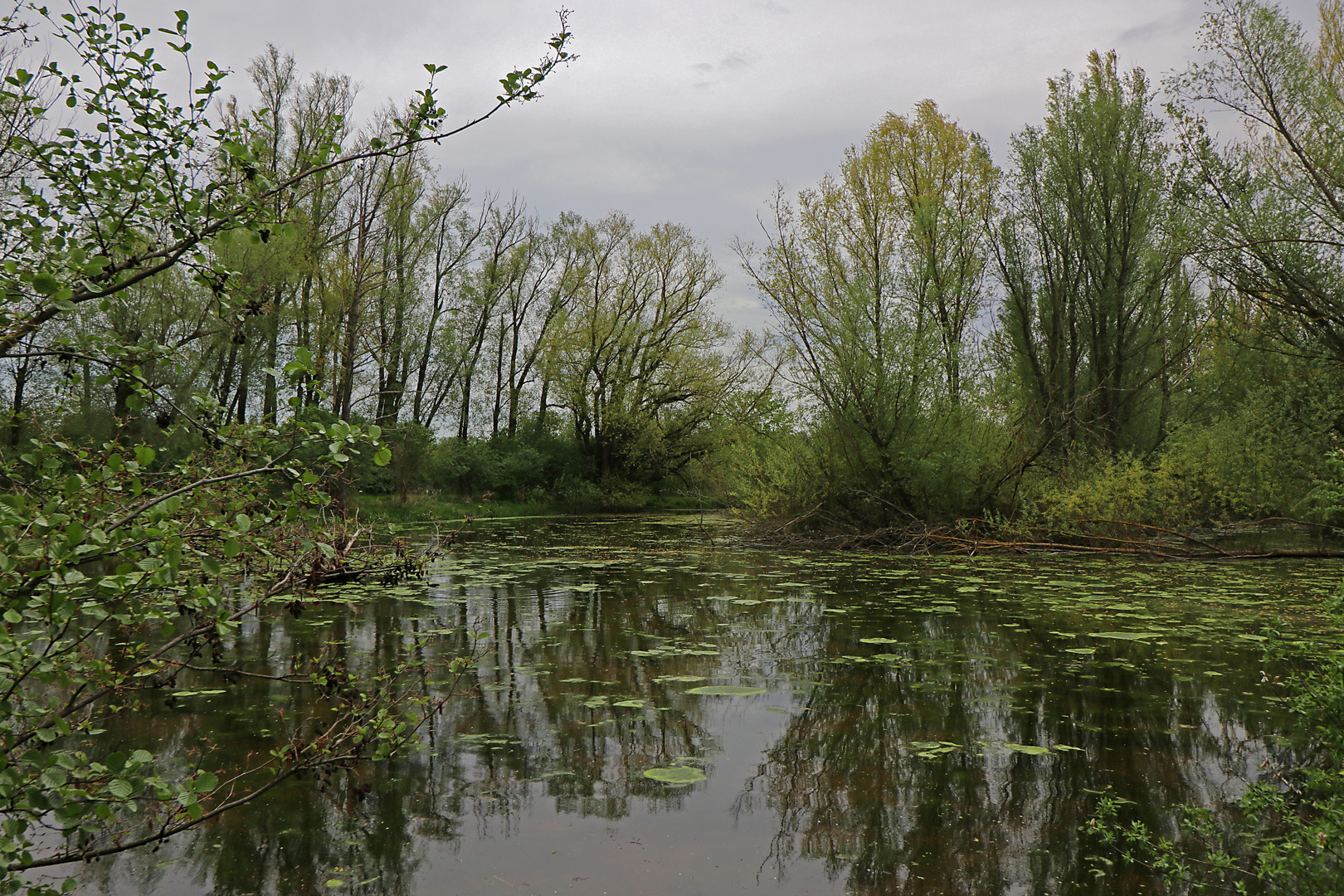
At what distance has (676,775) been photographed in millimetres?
3389

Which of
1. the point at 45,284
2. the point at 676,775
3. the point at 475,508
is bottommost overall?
the point at 676,775

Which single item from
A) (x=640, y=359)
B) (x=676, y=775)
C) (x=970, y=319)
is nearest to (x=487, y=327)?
(x=640, y=359)

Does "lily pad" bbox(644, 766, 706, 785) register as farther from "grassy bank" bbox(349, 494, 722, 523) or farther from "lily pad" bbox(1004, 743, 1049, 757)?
"grassy bank" bbox(349, 494, 722, 523)

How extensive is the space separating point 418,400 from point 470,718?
23733mm

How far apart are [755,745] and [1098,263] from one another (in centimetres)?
1453

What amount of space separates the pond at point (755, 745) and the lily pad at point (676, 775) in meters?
0.02

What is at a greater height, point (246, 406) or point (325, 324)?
point (325, 324)

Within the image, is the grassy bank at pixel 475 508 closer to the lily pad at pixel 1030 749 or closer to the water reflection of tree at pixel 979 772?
the water reflection of tree at pixel 979 772

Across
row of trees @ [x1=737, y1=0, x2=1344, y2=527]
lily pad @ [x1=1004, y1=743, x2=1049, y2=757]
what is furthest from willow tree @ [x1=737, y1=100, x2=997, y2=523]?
lily pad @ [x1=1004, y1=743, x2=1049, y2=757]

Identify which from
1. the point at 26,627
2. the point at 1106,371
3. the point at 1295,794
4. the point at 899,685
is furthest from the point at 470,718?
the point at 1106,371

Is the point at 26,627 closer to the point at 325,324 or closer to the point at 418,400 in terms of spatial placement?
the point at 325,324

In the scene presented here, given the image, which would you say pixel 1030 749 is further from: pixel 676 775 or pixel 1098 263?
pixel 1098 263

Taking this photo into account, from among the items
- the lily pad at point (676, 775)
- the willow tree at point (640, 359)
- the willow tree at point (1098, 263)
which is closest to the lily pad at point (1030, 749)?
the lily pad at point (676, 775)

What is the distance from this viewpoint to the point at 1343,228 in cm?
764
